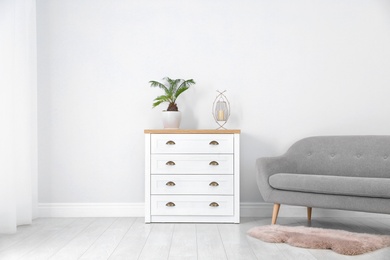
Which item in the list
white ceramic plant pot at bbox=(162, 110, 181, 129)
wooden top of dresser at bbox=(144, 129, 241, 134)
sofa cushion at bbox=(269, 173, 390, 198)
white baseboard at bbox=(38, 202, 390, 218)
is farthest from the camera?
white baseboard at bbox=(38, 202, 390, 218)

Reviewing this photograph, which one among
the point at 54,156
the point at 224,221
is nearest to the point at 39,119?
the point at 54,156

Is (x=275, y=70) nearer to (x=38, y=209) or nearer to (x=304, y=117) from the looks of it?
(x=304, y=117)

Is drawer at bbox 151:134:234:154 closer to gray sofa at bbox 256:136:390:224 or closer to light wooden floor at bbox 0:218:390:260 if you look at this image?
gray sofa at bbox 256:136:390:224

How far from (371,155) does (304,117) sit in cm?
71

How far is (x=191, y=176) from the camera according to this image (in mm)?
3693

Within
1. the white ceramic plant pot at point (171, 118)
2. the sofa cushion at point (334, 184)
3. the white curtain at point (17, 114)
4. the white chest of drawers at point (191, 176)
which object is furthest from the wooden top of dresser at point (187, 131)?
the white curtain at point (17, 114)

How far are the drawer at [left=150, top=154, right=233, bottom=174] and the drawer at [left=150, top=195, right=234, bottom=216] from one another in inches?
8.3

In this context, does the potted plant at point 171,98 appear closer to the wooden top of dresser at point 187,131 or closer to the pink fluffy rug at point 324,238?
the wooden top of dresser at point 187,131

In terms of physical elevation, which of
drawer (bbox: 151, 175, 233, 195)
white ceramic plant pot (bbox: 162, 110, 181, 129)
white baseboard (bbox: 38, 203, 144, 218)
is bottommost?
white baseboard (bbox: 38, 203, 144, 218)

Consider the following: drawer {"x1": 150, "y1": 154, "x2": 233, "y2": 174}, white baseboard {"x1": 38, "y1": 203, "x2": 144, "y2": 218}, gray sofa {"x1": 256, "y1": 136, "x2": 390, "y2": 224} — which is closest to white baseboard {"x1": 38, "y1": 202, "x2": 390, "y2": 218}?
white baseboard {"x1": 38, "y1": 203, "x2": 144, "y2": 218}

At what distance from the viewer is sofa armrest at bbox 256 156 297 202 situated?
3516 millimetres

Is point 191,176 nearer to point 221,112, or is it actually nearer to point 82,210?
point 221,112

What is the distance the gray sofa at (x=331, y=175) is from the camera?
3084mm

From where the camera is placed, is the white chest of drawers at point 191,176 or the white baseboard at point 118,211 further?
the white baseboard at point 118,211
